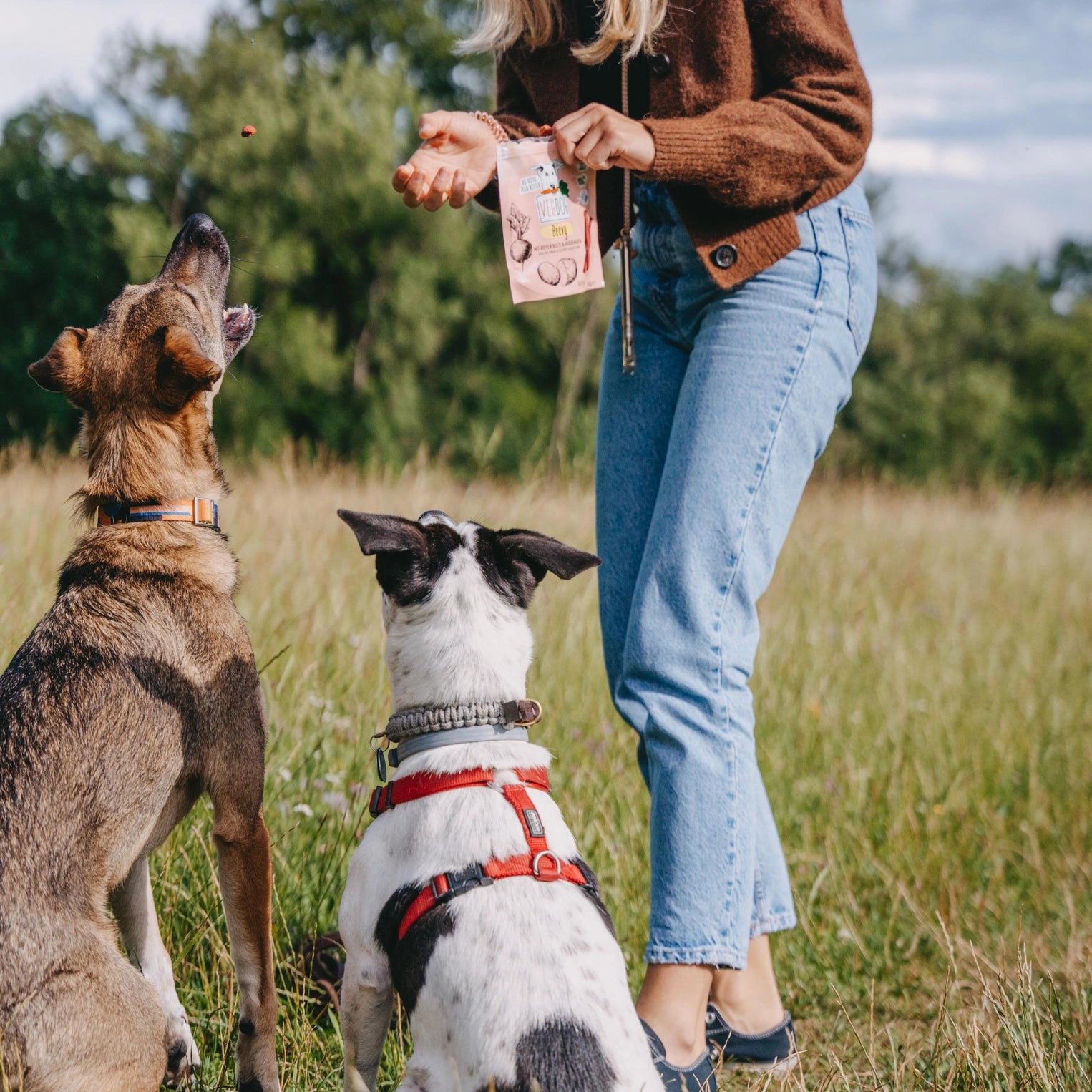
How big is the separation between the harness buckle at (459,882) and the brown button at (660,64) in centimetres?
209

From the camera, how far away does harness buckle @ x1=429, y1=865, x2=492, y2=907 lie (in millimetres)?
2254

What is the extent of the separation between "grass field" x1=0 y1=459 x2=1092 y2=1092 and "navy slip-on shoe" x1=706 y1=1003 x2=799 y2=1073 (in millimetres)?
68

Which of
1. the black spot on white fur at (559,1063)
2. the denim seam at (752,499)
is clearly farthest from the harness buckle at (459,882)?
the denim seam at (752,499)

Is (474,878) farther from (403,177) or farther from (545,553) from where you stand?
(403,177)

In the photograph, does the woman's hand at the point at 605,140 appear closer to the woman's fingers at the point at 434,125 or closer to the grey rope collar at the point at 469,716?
the woman's fingers at the point at 434,125

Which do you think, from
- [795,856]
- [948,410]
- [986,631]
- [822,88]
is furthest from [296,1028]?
[948,410]

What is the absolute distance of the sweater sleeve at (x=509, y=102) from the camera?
3227mm

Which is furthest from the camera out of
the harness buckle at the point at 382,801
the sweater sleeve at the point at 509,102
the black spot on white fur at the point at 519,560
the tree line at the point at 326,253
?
the tree line at the point at 326,253

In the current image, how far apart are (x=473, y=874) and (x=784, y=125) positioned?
193 cm

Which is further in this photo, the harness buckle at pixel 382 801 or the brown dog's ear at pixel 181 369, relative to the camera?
the brown dog's ear at pixel 181 369

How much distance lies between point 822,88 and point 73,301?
10.5 metres

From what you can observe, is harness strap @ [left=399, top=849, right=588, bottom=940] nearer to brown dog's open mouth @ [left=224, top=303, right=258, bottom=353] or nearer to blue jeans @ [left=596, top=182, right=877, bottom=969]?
blue jeans @ [left=596, top=182, right=877, bottom=969]

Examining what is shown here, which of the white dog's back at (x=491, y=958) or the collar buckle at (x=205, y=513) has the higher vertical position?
the collar buckle at (x=205, y=513)

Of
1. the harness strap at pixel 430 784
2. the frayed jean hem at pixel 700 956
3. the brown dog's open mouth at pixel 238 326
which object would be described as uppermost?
the brown dog's open mouth at pixel 238 326
